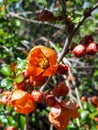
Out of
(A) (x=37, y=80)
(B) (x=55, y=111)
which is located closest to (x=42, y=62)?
(A) (x=37, y=80)

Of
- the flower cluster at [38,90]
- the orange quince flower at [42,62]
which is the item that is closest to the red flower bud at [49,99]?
the flower cluster at [38,90]

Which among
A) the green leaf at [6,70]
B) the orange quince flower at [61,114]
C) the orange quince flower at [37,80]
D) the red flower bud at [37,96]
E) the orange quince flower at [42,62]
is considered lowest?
the orange quince flower at [61,114]

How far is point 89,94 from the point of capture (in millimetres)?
4320

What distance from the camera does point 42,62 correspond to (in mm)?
1623

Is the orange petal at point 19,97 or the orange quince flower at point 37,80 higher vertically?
the orange quince flower at point 37,80

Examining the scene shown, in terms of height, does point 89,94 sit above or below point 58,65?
above

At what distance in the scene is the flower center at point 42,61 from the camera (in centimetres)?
159

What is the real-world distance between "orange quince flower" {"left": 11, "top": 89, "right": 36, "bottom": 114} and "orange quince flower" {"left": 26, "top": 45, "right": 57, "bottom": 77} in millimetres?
96

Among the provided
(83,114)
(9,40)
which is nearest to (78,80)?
(9,40)

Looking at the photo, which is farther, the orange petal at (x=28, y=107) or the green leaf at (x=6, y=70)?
the green leaf at (x=6, y=70)

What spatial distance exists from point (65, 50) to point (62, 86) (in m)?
0.21

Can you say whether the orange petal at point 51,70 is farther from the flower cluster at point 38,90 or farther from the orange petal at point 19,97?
the orange petal at point 19,97

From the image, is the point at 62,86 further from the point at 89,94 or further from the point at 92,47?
the point at 89,94

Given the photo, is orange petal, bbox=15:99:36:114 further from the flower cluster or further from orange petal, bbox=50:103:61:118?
orange petal, bbox=50:103:61:118
